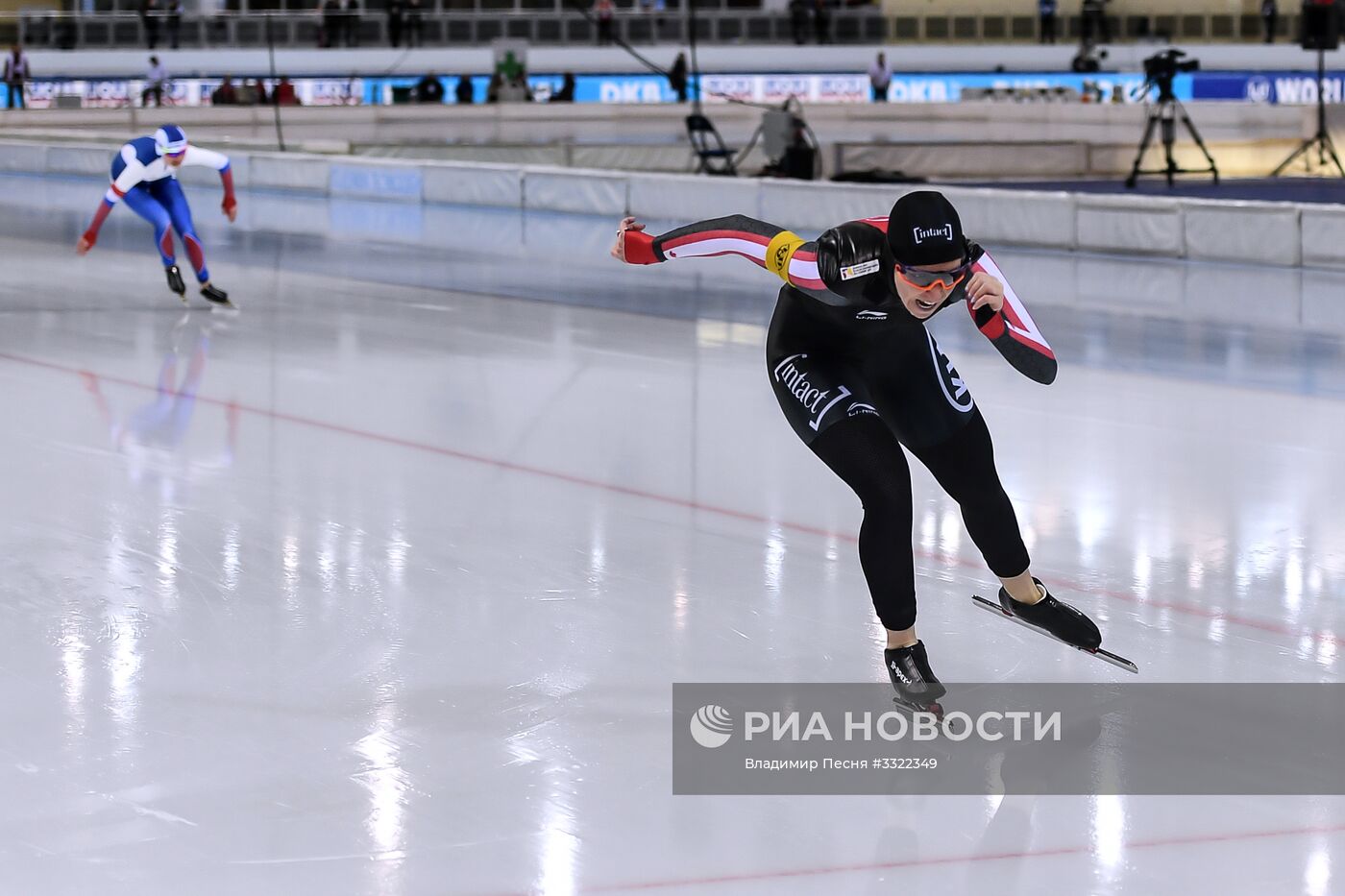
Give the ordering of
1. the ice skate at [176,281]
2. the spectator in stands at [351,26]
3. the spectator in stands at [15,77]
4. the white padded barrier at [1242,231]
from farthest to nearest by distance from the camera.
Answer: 1. the spectator in stands at [351,26]
2. the spectator in stands at [15,77]
3. the white padded barrier at [1242,231]
4. the ice skate at [176,281]

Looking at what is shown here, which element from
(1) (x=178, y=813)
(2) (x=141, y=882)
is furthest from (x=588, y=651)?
(2) (x=141, y=882)

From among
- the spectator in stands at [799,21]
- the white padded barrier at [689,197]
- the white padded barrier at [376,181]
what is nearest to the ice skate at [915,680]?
the white padded barrier at [689,197]

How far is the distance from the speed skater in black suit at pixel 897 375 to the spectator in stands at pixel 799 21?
31093 millimetres

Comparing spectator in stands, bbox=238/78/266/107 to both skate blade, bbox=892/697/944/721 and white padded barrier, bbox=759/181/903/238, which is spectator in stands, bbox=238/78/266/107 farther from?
skate blade, bbox=892/697/944/721

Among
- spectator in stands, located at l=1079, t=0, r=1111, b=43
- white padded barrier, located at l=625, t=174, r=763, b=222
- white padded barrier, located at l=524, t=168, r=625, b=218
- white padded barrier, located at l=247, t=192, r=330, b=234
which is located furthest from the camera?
spectator in stands, located at l=1079, t=0, r=1111, b=43

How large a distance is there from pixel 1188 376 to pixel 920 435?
4.65 m

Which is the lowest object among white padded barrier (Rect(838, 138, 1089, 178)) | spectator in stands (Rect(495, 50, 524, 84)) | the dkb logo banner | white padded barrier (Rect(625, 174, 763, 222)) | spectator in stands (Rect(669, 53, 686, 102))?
the dkb logo banner

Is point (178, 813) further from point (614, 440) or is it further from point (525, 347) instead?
point (525, 347)

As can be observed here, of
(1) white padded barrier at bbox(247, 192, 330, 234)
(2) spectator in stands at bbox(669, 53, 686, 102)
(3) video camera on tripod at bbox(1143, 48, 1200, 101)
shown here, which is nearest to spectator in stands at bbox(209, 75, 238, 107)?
(2) spectator in stands at bbox(669, 53, 686, 102)

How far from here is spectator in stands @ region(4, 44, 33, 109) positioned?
3042 centimetres

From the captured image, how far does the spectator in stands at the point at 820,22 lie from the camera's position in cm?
3419

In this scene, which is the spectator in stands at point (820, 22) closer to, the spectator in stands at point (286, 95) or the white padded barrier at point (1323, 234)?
the spectator in stands at point (286, 95)

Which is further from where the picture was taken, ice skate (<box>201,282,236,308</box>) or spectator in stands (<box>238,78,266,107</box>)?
spectator in stands (<box>238,78,266,107</box>)

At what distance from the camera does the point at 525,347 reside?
893 centimetres
